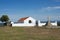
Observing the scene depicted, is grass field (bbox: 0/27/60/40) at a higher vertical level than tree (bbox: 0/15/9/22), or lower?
lower

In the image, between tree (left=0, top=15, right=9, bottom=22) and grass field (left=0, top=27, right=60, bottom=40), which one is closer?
grass field (left=0, top=27, right=60, bottom=40)

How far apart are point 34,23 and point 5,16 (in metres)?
17.6

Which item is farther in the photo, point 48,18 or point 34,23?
point 34,23

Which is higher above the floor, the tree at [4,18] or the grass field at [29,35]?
the tree at [4,18]

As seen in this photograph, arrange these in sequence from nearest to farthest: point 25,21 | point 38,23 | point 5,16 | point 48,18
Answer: point 48,18
point 38,23
point 25,21
point 5,16

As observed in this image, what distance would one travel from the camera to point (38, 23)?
6638 cm

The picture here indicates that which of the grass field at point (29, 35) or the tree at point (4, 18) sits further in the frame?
the tree at point (4, 18)

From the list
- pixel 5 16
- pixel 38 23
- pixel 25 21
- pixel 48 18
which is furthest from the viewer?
pixel 5 16

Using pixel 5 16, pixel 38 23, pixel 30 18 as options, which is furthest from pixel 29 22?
pixel 5 16

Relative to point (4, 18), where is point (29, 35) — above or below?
below

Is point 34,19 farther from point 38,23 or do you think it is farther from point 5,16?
point 5,16

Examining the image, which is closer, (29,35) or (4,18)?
(29,35)

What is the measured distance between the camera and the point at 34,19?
237ft

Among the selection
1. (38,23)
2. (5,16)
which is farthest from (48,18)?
(5,16)
